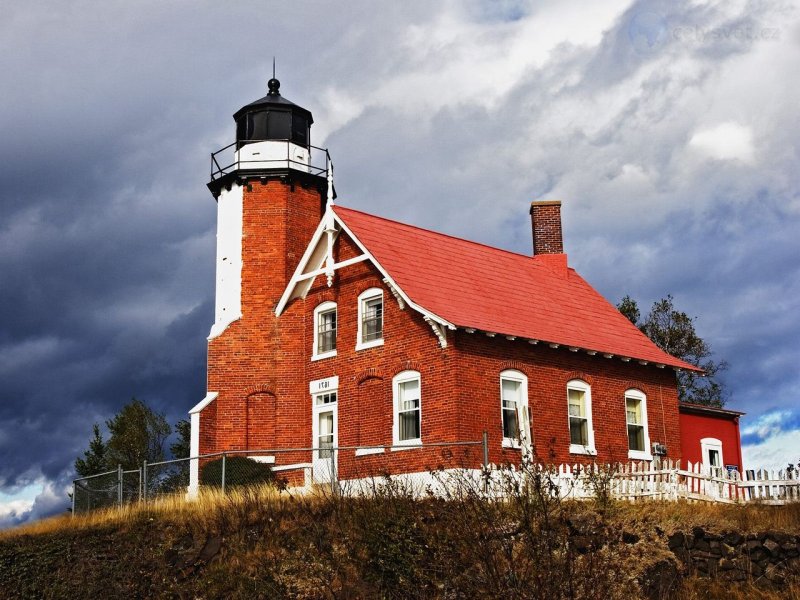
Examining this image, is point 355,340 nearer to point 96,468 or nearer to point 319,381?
point 319,381

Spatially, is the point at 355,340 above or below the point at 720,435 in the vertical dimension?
above

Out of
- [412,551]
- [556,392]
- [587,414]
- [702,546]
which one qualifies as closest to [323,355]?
[556,392]

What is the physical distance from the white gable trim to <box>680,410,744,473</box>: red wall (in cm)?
982

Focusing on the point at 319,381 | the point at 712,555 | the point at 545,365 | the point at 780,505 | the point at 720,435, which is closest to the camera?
the point at 712,555

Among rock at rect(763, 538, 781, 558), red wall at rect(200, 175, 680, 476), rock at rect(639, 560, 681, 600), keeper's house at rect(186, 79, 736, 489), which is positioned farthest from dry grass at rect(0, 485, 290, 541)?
rock at rect(763, 538, 781, 558)

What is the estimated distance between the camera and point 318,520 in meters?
17.4

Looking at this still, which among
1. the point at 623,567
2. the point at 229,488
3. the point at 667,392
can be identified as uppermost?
the point at 667,392

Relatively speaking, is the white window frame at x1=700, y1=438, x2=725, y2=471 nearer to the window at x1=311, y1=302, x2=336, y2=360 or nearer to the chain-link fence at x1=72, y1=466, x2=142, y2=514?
the window at x1=311, y1=302, x2=336, y2=360

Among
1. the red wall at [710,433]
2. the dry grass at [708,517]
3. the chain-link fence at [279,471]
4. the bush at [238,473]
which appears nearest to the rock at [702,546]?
the dry grass at [708,517]

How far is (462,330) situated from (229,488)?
6.41m

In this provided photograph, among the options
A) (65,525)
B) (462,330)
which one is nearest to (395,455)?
(462,330)

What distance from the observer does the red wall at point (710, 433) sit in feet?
93.2

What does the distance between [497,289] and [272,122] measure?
912cm

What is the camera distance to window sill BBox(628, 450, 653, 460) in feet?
85.7
